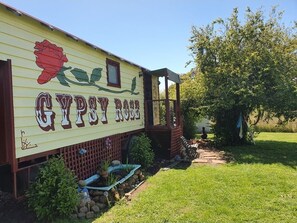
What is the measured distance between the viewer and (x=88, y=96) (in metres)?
7.04

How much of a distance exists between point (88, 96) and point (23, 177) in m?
2.57

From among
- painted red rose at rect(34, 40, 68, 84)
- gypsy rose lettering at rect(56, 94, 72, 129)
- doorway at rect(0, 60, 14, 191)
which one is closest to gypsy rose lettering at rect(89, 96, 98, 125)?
gypsy rose lettering at rect(56, 94, 72, 129)

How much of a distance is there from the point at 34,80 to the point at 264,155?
8.95 meters

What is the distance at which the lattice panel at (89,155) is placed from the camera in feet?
20.8

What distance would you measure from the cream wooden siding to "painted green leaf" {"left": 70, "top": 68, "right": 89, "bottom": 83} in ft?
0.38

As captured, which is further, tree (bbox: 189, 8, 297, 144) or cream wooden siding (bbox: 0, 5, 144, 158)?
tree (bbox: 189, 8, 297, 144)

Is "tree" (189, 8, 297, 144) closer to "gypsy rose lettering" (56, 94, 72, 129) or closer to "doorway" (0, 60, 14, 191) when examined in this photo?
"gypsy rose lettering" (56, 94, 72, 129)

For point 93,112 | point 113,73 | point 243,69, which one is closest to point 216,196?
point 93,112

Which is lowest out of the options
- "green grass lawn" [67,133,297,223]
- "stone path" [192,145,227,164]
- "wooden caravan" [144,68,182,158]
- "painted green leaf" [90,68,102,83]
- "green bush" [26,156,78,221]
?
"green grass lawn" [67,133,297,223]

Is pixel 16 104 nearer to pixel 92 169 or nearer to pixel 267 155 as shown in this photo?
pixel 92 169

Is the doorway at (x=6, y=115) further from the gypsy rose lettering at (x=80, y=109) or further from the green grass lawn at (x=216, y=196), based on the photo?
the gypsy rose lettering at (x=80, y=109)

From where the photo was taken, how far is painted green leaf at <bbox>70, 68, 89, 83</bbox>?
21.6 feet

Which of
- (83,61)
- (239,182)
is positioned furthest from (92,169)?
(239,182)

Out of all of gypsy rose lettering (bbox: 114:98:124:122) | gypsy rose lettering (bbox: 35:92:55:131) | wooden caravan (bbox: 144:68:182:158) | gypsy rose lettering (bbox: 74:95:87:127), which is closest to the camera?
gypsy rose lettering (bbox: 35:92:55:131)
